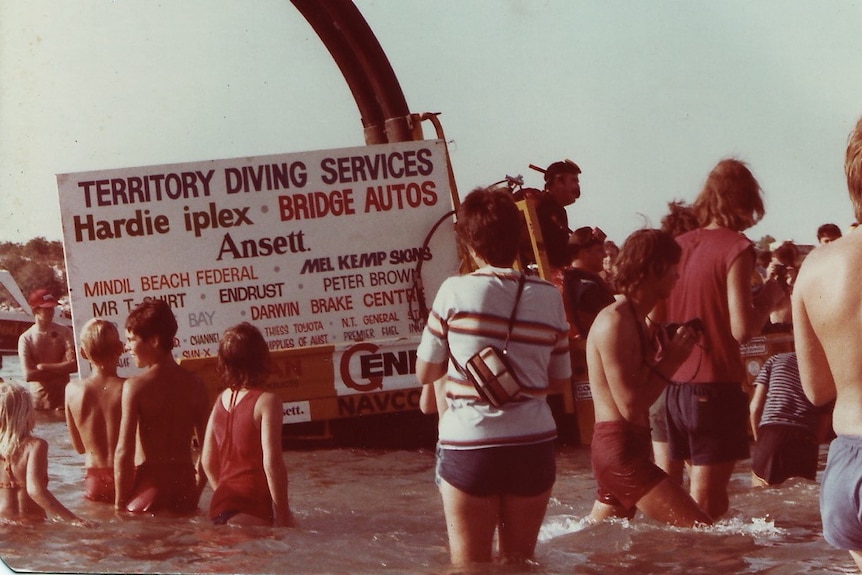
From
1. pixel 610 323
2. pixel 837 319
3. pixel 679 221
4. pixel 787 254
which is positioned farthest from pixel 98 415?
pixel 837 319

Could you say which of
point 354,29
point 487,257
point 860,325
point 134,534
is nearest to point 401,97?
point 354,29

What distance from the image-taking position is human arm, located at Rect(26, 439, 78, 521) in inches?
199

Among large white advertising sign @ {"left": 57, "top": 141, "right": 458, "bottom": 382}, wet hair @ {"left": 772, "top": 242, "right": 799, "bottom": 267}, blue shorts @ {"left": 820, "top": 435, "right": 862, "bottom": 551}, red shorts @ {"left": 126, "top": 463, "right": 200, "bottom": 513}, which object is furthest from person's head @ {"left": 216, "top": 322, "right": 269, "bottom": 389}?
large white advertising sign @ {"left": 57, "top": 141, "right": 458, "bottom": 382}

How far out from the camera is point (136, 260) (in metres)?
6.87

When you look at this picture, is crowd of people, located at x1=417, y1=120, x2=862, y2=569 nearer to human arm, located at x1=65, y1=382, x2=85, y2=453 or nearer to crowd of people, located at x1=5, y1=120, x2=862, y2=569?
crowd of people, located at x1=5, y1=120, x2=862, y2=569

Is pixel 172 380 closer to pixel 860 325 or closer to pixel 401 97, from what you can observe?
pixel 401 97

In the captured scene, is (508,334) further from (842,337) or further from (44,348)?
(44,348)

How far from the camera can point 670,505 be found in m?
4.04

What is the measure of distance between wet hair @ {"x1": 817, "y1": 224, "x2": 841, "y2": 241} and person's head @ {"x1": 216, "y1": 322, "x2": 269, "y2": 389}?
2.23 m

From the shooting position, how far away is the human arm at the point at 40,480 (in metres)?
5.05

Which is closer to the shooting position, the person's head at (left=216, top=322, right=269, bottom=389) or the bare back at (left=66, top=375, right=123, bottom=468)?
the person's head at (left=216, top=322, right=269, bottom=389)

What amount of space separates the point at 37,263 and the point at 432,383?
4.35 meters

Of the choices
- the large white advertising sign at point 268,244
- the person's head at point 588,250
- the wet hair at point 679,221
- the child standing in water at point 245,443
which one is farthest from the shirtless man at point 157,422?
the person's head at point 588,250

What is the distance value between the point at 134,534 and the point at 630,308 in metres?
2.22
